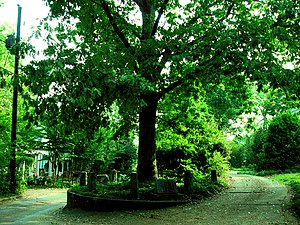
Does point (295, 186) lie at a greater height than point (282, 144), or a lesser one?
lesser

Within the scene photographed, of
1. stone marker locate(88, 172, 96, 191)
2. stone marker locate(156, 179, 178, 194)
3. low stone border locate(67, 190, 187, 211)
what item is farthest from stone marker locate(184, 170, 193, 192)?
stone marker locate(88, 172, 96, 191)

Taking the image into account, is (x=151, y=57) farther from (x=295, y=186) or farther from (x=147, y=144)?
(x=295, y=186)

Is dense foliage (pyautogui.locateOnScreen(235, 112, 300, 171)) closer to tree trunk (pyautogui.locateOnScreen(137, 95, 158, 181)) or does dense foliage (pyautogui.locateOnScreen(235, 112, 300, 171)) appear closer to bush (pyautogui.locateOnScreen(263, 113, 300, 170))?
bush (pyautogui.locateOnScreen(263, 113, 300, 170))

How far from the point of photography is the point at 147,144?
47.2 feet

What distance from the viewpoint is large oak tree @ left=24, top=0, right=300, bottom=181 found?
8.10m

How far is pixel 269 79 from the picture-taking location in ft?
35.6

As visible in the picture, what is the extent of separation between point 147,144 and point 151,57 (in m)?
3.77

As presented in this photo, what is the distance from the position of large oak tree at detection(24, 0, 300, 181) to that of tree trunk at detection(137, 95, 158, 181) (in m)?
0.04

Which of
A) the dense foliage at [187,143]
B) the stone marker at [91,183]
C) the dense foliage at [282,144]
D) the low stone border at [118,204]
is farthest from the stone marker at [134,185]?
the dense foliage at [282,144]

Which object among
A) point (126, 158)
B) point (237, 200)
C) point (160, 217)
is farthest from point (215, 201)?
point (126, 158)

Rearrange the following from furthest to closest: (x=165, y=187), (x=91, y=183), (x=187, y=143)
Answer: (x=187, y=143) → (x=91, y=183) → (x=165, y=187)

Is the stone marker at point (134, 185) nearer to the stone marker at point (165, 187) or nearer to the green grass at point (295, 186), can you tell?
the stone marker at point (165, 187)

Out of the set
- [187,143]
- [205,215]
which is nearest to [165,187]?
[205,215]

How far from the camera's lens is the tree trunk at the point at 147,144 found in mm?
14312
